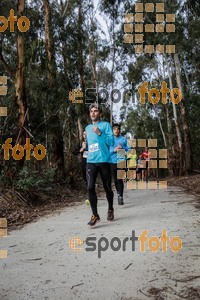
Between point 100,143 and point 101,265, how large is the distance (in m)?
2.32

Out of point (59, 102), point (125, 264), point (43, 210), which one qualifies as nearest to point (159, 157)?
point (59, 102)

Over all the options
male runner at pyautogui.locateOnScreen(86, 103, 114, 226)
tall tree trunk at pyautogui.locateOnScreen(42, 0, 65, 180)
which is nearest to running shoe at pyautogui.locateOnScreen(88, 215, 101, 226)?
male runner at pyautogui.locateOnScreen(86, 103, 114, 226)

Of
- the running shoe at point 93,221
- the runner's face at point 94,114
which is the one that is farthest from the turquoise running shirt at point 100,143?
the running shoe at point 93,221

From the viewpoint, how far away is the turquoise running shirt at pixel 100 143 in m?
5.73

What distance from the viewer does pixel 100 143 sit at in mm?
5734

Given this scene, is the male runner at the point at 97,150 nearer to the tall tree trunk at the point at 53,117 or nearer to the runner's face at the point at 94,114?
the runner's face at the point at 94,114

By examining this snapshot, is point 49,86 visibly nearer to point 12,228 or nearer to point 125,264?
point 12,228

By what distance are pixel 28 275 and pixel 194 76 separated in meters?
27.1
